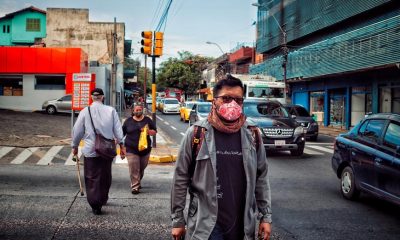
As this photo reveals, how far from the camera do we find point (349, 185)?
7949 mm

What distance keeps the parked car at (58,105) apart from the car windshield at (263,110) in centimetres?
2046

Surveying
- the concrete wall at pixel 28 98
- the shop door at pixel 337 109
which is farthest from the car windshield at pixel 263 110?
the concrete wall at pixel 28 98

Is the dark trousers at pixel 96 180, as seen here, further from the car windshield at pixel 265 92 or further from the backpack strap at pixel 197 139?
the car windshield at pixel 265 92

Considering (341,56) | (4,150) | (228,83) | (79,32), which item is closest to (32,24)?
(79,32)

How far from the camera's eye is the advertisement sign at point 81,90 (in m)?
14.8

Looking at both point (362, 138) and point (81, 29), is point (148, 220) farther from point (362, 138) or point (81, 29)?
point (81, 29)

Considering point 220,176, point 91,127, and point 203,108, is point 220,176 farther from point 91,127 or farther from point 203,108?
point 203,108

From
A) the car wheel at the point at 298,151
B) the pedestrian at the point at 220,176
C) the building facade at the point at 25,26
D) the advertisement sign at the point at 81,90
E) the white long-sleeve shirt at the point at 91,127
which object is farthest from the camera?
the building facade at the point at 25,26

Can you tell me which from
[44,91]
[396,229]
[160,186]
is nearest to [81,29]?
[44,91]

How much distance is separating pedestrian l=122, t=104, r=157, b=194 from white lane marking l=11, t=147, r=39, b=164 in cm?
556

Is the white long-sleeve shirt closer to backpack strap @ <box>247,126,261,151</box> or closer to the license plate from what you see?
backpack strap @ <box>247,126,261,151</box>

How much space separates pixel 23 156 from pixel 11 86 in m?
23.8

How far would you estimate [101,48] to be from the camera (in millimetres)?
54594

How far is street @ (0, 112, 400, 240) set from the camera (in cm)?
577
